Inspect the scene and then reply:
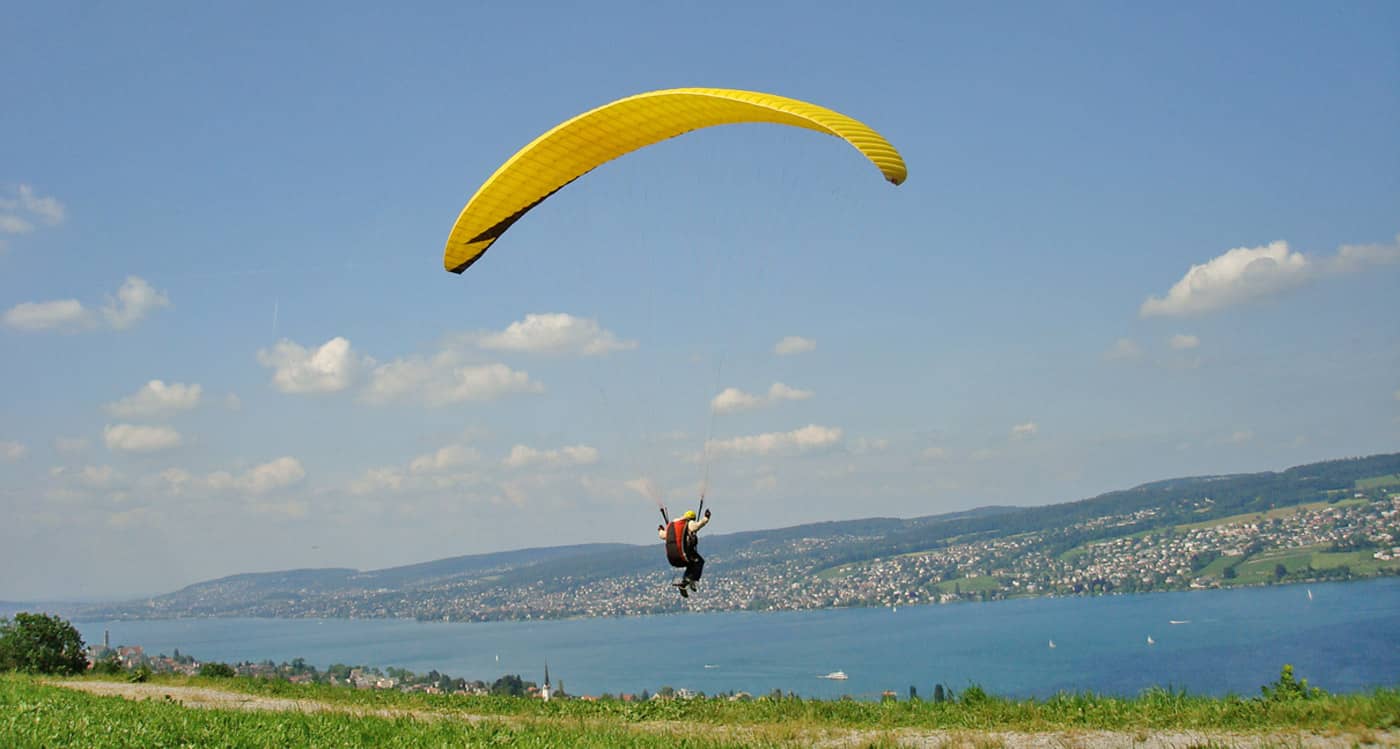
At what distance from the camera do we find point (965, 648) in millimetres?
88625

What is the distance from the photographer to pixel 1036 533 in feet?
587

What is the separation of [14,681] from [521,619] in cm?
16600

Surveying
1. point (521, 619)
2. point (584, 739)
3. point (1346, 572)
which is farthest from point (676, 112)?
point (521, 619)

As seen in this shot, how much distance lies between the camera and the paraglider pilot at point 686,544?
479 inches

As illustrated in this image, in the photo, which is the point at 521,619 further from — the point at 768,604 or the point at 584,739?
the point at 584,739

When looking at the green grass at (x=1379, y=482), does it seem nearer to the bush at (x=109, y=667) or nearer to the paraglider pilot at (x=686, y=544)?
the paraglider pilot at (x=686, y=544)

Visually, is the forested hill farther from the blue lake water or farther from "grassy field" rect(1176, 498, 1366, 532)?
the blue lake water

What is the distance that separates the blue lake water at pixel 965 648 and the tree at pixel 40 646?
34.0 meters

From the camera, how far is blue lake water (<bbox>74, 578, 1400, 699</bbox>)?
60.8m

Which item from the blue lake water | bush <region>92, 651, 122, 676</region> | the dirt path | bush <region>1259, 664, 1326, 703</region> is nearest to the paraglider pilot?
the dirt path

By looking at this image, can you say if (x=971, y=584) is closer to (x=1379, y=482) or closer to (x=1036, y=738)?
(x=1379, y=482)

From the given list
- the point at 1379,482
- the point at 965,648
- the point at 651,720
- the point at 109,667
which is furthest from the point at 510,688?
the point at 1379,482

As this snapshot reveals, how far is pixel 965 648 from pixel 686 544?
84716 mm

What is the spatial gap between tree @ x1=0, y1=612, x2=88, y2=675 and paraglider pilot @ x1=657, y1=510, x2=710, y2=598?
18682mm
